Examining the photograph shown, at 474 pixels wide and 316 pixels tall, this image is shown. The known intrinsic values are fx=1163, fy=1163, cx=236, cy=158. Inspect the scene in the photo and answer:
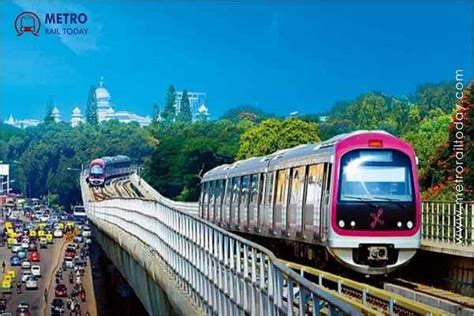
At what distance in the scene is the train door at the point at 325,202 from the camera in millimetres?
16578

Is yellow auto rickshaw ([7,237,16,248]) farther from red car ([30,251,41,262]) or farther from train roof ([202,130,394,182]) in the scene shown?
train roof ([202,130,394,182])

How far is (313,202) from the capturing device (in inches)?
683

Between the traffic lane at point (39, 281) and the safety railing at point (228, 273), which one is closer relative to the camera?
the safety railing at point (228, 273)

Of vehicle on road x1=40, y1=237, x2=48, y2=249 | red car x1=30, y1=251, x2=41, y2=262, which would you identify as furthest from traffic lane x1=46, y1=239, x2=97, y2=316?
red car x1=30, y1=251, x2=41, y2=262

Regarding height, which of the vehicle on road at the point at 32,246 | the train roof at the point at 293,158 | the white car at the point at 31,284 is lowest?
the white car at the point at 31,284

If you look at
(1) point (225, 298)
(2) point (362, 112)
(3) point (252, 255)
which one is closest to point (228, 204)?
(1) point (225, 298)

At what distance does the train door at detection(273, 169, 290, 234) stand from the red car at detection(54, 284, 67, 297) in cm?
3003

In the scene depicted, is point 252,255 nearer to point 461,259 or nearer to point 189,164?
point 461,259

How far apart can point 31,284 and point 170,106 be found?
119 ft

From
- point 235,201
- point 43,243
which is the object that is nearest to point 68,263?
point 43,243

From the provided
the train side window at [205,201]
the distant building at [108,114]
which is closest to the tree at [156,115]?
the distant building at [108,114]

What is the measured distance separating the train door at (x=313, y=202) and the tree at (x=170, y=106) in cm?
6740

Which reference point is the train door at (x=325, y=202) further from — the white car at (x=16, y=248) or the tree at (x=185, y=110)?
the tree at (x=185, y=110)

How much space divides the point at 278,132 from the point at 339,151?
34.2 metres
